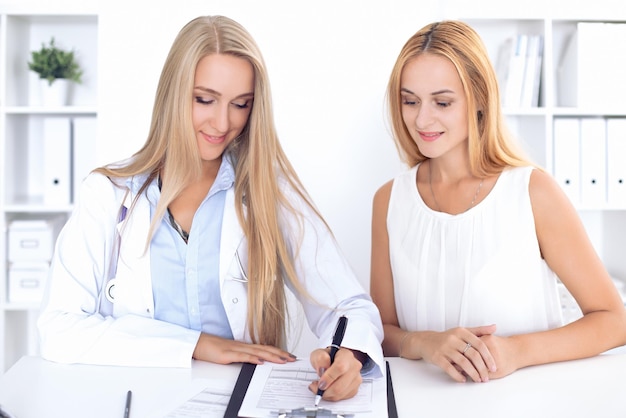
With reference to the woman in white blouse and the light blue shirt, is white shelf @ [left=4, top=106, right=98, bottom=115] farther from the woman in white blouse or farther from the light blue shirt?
the woman in white blouse

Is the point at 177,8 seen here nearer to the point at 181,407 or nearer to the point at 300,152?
the point at 300,152

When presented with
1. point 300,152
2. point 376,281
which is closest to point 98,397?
point 376,281

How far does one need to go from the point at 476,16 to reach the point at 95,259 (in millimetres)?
1884

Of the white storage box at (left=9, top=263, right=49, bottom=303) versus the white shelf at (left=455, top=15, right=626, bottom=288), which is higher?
the white shelf at (left=455, top=15, right=626, bottom=288)

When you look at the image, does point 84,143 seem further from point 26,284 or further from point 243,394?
point 243,394

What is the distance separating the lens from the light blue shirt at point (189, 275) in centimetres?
176

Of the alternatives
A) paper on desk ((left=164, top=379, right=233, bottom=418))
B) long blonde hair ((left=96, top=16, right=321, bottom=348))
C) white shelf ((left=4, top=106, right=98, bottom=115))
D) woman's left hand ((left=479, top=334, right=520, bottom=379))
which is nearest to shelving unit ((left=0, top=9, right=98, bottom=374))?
white shelf ((left=4, top=106, right=98, bottom=115))

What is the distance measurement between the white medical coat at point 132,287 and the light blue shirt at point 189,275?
0.03 metres

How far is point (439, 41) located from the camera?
6.25 ft

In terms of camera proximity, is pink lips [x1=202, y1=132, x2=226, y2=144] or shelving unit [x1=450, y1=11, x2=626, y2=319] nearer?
pink lips [x1=202, y1=132, x2=226, y2=144]

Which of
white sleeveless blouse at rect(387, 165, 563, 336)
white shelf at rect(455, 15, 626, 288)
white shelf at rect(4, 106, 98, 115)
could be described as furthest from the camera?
white shelf at rect(4, 106, 98, 115)

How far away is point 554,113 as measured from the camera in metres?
2.91

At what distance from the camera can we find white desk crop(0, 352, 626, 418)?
4.18ft

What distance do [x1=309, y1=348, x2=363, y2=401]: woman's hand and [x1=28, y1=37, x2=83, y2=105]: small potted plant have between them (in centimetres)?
226
